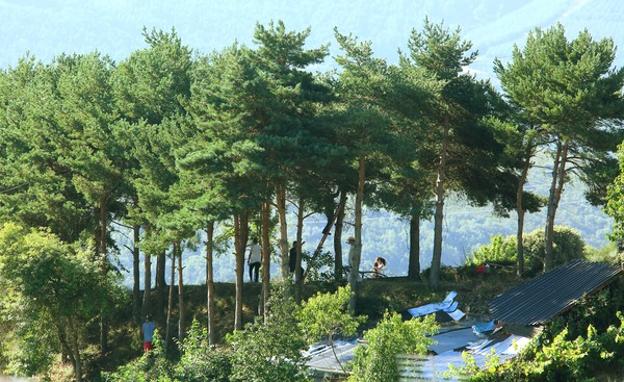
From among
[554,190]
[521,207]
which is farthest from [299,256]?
[554,190]

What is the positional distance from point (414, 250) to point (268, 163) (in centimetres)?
1185

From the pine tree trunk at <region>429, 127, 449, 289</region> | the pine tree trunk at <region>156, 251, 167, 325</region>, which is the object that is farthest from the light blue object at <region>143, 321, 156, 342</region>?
the pine tree trunk at <region>429, 127, 449, 289</region>

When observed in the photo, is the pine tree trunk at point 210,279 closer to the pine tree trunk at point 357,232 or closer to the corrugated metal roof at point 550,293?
the pine tree trunk at point 357,232

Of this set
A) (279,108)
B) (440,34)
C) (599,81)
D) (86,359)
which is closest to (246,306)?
(86,359)

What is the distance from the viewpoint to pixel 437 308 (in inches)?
1334

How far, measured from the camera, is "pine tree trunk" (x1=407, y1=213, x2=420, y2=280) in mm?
41969

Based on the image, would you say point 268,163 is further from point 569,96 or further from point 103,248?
point 103,248

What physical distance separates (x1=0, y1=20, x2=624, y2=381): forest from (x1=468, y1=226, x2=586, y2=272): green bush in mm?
123

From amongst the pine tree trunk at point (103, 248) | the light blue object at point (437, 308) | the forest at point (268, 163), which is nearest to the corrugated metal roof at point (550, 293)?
the forest at point (268, 163)

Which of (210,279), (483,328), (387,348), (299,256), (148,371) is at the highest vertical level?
(299,256)

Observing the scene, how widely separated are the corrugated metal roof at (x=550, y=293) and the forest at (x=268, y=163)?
15.1ft

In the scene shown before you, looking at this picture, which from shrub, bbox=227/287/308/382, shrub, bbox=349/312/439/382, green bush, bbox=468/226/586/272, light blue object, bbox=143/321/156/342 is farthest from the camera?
green bush, bbox=468/226/586/272

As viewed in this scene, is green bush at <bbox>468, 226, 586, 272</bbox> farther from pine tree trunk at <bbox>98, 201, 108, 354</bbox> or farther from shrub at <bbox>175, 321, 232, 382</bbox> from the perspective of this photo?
shrub at <bbox>175, 321, 232, 382</bbox>

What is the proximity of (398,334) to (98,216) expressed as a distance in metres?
23.9
